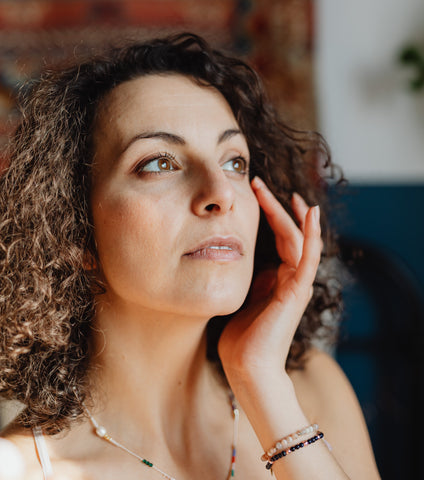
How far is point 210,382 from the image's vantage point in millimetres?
1323

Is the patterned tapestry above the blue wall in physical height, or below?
above

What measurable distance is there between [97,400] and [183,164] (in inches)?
20.8

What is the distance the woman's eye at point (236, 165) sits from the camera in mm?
1229

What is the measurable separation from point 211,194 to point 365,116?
5.05 feet

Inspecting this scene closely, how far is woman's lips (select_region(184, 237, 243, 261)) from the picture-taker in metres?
1.05

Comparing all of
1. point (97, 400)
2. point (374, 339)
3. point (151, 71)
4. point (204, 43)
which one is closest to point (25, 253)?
point (97, 400)

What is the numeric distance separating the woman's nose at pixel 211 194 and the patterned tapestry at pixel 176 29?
1.04 meters

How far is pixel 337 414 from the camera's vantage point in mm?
1347

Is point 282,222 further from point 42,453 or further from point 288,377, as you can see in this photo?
point 42,453

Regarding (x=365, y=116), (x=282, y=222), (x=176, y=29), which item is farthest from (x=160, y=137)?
(x=365, y=116)

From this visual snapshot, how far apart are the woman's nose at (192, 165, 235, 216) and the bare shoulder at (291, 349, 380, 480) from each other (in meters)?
0.54

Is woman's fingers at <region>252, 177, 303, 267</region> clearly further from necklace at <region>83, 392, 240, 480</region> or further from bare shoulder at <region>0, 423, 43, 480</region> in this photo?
bare shoulder at <region>0, 423, 43, 480</region>

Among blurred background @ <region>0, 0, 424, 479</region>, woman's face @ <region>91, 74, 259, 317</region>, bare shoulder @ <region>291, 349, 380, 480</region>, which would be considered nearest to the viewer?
woman's face @ <region>91, 74, 259, 317</region>

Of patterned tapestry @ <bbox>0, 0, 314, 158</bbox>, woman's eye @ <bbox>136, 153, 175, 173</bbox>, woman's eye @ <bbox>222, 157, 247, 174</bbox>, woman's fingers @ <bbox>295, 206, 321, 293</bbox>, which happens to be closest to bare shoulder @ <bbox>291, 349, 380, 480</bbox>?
woman's fingers @ <bbox>295, 206, 321, 293</bbox>
